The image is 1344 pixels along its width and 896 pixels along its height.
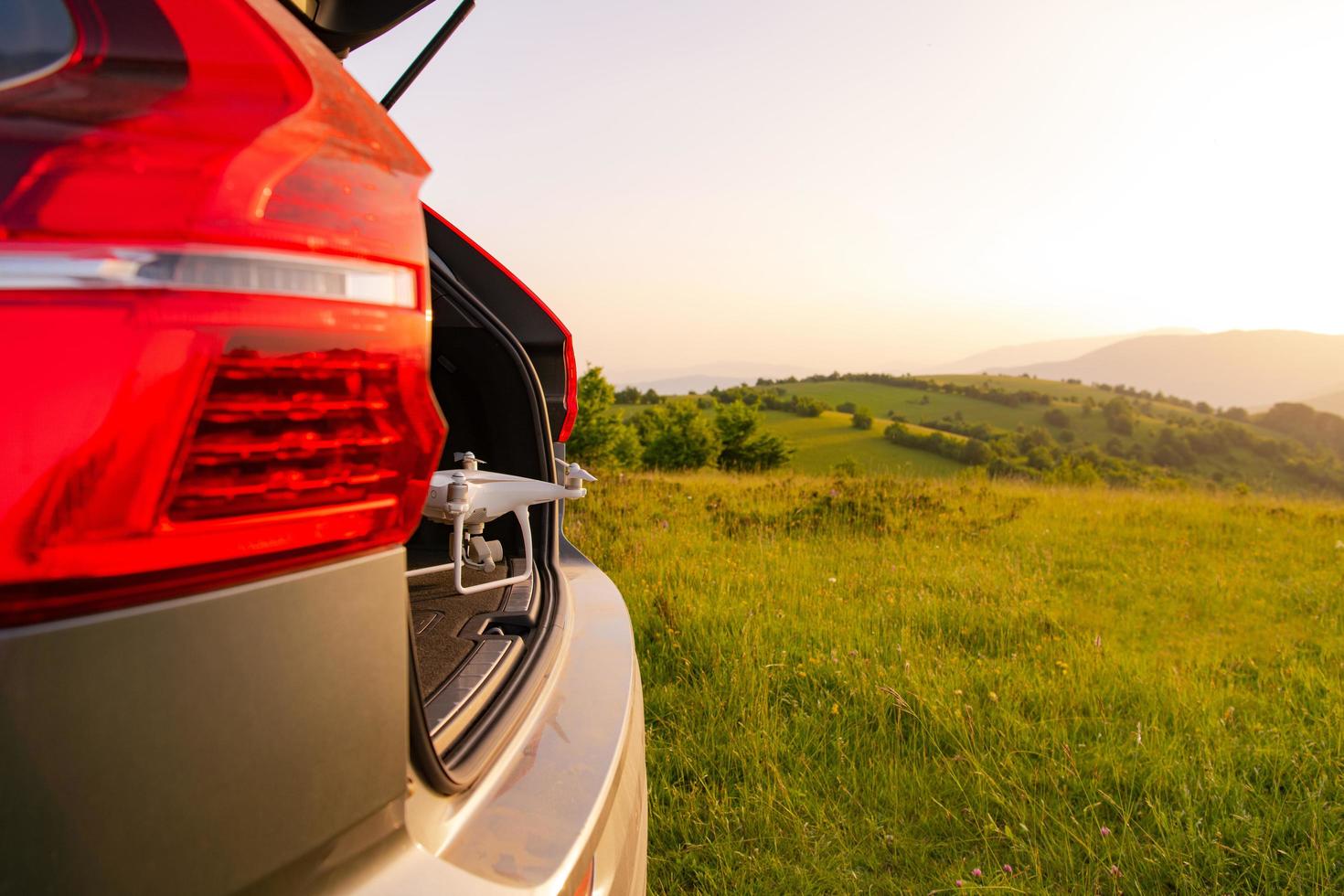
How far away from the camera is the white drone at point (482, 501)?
1.57 meters

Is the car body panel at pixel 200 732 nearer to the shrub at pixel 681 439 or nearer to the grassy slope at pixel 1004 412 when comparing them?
the shrub at pixel 681 439

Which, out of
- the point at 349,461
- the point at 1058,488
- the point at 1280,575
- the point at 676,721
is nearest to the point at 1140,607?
the point at 1280,575

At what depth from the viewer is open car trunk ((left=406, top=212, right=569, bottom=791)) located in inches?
47.1

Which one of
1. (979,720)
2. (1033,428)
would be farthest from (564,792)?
(1033,428)

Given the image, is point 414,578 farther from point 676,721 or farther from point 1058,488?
point 1058,488

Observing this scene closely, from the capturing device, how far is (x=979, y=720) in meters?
3.00

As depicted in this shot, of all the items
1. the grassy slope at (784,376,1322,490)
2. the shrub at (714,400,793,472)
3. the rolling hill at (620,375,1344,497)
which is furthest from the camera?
the grassy slope at (784,376,1322,490)

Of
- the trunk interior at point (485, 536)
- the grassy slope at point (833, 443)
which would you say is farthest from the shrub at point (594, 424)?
the trunk interior at point (485, 536)

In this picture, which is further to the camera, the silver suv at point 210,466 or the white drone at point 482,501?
the white drone at point 482,501

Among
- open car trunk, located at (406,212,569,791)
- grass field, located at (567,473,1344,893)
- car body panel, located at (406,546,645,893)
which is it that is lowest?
grass field, located at (567,473,1344,893)

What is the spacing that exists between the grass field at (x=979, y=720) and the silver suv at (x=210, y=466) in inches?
73.6

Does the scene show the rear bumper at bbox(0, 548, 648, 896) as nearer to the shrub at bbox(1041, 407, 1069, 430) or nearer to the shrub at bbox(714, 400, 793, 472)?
the shrub at bbox(714, 400, 793, 472)

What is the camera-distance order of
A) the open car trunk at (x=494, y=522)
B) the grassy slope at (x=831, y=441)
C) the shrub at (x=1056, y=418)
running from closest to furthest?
1. the open car trunk at (x=494, y=522)
2. the grassy slope at (x=831, y=441)
3. the shrub at (x=1056, y=418)

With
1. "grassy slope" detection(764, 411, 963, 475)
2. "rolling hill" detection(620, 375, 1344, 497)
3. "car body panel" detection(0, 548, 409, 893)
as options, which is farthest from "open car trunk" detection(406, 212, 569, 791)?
"rolling hill" detection(620, 375, 1344, 497)
